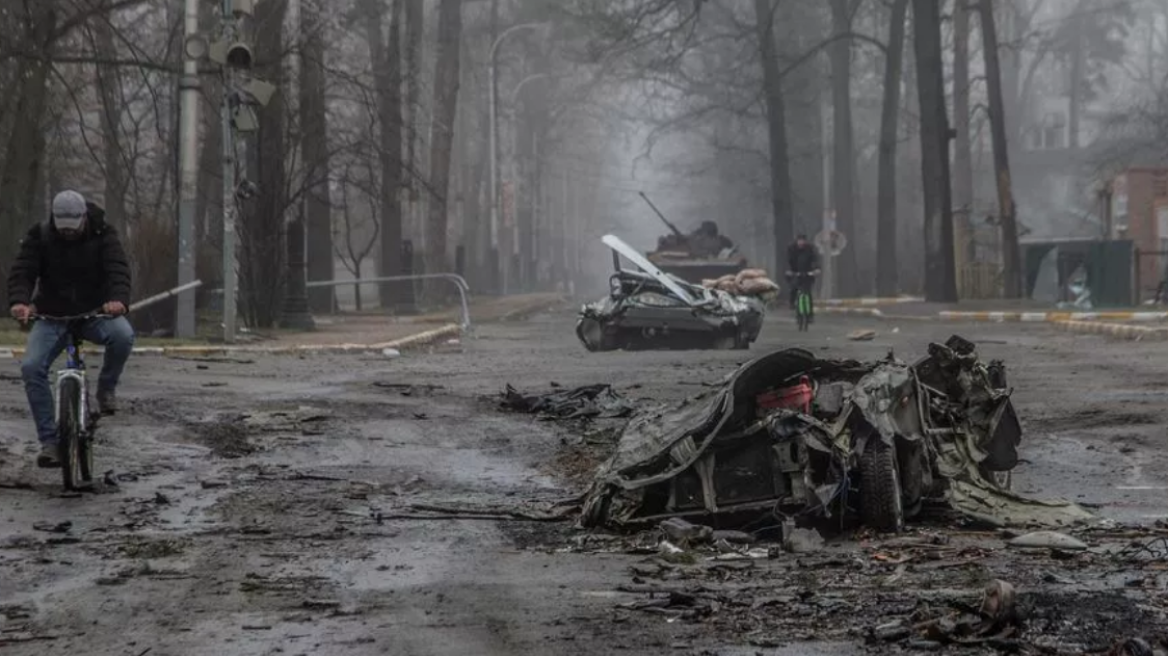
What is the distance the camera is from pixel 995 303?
149 ft

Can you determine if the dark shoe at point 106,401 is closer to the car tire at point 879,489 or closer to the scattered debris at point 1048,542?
the car tire at point 879,489

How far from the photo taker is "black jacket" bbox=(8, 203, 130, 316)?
10.8m

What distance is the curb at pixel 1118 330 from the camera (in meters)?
27.6

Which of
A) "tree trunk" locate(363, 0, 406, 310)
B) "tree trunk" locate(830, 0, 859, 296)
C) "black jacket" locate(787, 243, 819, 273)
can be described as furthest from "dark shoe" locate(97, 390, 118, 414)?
"tree trunk" locate(830, 0, 859, 296)

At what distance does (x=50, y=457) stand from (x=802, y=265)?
24.0 meters

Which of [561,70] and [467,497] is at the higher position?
[561,70]

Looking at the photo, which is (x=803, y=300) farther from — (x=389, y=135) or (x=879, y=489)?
(x=879, y=489)

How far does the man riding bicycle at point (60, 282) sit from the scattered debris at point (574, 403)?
483 centimetres

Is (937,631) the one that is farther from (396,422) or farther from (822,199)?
(822,199)

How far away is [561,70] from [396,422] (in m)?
76.0

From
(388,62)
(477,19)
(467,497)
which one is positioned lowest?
(467,497)

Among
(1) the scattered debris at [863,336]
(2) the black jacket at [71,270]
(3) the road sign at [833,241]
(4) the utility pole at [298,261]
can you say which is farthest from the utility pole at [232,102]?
(3) the road sign at [833,241]

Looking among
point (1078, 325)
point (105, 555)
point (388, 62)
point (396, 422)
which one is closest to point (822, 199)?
point (388, 62)

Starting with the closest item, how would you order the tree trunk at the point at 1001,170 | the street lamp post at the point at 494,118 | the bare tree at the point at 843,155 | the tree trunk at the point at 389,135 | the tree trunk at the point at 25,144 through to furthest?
the tree trunk at the point at 25,144 → the tree trunk at the point at 389,135 → the tree trunk at the point at 1001,170 → the bare tree at the point at 843,155 → the street lamp post at the point at 494,118
